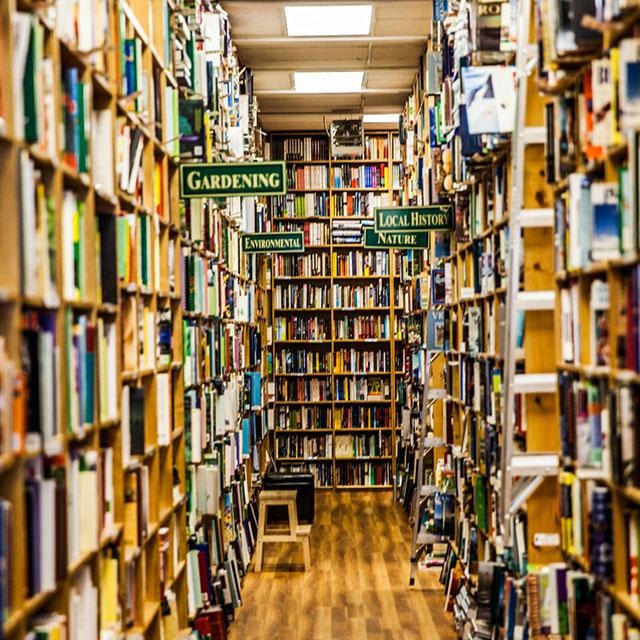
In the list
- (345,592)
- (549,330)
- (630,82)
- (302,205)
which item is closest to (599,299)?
(630,82)

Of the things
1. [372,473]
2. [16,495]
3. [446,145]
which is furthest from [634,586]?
[372,473]

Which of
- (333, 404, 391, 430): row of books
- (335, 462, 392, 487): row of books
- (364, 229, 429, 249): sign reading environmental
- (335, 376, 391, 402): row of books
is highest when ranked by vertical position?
(364, 229, 429, 249): sign reading environmental

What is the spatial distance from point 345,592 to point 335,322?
5036 millimetres

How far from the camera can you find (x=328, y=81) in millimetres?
9188

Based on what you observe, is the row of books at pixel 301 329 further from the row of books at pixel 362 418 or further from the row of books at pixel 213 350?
the row of books at pixel 213 350

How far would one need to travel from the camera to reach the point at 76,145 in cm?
286

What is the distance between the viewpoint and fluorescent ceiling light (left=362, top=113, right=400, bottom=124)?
10.6m

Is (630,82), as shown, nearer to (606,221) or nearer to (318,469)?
(606,221)

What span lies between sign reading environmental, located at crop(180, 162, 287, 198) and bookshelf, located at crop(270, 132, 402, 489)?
653 cm

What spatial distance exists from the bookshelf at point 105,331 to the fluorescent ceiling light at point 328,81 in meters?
2.90

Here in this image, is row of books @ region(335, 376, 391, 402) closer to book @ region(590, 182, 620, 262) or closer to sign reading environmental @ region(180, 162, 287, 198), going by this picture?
sign reading environmental @ region(180, 162, 287, 198)

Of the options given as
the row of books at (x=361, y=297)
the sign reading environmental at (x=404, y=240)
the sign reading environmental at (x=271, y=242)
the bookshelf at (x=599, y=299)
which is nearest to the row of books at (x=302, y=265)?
the row of books at (x=361, y=297)

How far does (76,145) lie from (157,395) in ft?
5.15

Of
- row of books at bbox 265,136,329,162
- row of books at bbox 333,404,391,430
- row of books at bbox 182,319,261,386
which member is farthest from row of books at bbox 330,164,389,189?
row of books at bbox 182,319,261,386
